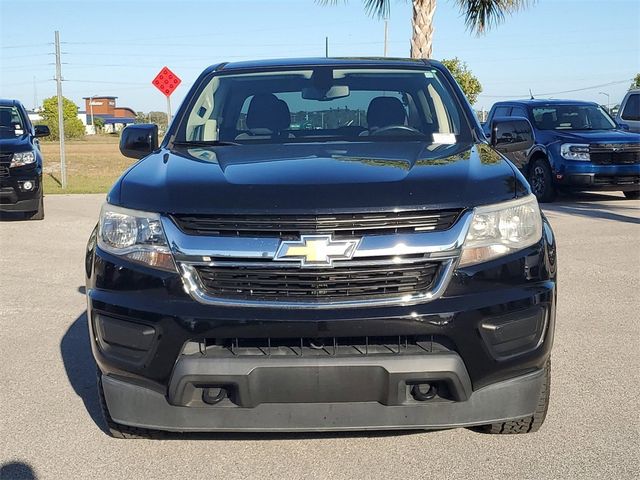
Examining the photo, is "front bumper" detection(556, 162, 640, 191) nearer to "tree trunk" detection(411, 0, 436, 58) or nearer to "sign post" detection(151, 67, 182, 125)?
"tree trunk" detection(411, 0, 436, 58)

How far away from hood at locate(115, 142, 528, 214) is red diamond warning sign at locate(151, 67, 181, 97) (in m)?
14.9

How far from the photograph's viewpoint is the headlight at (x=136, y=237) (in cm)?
311

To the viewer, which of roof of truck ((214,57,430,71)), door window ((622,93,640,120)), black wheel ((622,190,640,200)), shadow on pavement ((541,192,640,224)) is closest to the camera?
roof of truck ((214,57,430,71))

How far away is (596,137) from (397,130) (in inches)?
399

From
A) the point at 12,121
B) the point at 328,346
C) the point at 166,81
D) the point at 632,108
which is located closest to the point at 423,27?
the point at 632,108

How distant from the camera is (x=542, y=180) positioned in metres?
14.1

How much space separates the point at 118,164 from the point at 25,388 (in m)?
27.6

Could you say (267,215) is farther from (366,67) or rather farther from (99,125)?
(99,125)

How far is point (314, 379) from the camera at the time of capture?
299 centimetres

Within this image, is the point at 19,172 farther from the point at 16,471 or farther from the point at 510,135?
the point at 16,471

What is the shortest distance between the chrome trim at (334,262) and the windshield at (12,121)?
32.5 feet

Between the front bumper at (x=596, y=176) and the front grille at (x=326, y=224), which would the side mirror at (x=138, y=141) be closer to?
the front grille at (x=326, y=224)

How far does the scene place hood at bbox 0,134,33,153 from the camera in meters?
11.4

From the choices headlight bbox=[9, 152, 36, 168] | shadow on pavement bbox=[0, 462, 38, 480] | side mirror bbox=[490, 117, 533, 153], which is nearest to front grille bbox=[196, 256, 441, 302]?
shadow on pavement bbox=[0, 462, 38, 480]
